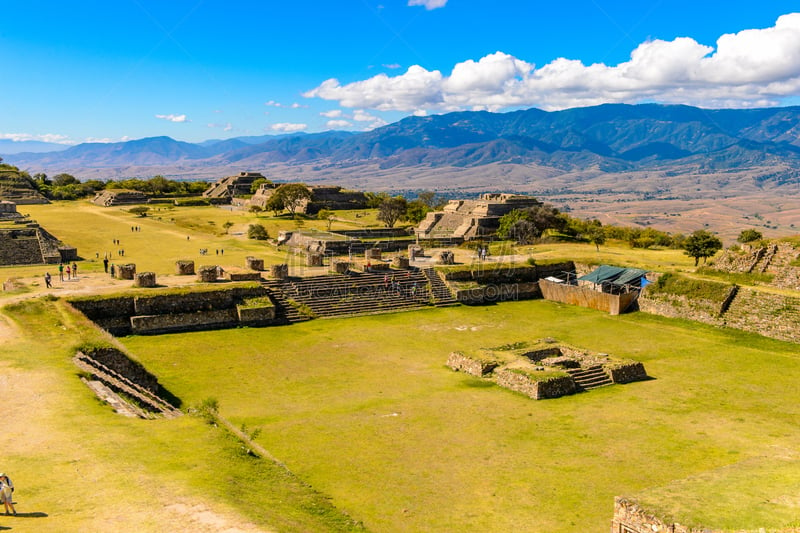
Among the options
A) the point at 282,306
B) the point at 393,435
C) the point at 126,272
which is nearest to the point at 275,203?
the point at 126,272

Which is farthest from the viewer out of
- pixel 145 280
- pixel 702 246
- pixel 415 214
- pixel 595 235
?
pixel 415 214

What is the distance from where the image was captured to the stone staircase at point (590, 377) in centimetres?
2198

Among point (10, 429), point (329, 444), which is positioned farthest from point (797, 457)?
point (10, 429)

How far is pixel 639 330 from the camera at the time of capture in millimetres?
30969

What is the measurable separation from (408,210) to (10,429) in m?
59.3

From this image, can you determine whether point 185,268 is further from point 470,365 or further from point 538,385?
point 538,385

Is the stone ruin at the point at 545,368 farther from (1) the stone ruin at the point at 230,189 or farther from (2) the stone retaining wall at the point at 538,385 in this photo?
(1) the stone ruin at the point at 230,189

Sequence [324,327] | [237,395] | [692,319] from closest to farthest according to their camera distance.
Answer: [237,395] → [324,327] → [692,319]

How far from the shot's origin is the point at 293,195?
241ft

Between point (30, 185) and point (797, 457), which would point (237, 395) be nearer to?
point (797, 457)

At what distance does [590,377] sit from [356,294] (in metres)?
15.6

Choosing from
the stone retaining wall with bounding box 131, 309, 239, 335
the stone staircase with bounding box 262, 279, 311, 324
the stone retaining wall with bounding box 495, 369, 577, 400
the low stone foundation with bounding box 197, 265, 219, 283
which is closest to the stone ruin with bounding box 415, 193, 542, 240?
the stone staircase with bounding box 262, 279, 311, 324

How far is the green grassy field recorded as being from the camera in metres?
11.3

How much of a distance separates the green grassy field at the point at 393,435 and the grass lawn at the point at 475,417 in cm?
7
